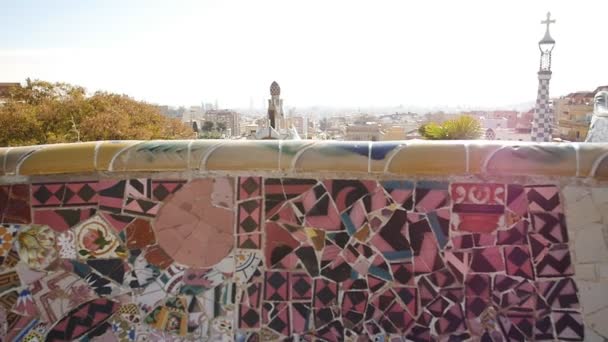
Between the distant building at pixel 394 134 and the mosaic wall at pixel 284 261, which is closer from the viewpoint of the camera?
the mosaic wall at pixel 284 261

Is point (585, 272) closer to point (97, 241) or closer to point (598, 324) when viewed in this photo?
point (598, 324)

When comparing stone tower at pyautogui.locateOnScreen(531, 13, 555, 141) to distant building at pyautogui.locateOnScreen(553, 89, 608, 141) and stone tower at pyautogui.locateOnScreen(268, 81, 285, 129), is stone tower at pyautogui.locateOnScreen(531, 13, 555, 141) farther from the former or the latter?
distant building at pyautogui.locateOnScreen(553, 89, 608, 141)

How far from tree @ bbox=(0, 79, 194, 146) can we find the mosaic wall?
1031cm

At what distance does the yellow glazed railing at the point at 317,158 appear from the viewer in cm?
179

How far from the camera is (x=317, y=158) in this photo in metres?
1.89

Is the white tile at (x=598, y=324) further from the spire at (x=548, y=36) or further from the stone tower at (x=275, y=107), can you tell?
the stone tower at (x=275, y=107)

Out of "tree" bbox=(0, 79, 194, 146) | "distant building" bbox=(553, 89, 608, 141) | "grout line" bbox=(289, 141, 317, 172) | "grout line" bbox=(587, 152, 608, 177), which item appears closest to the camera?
"grout line" bbox=(587, 152, 608, 177)

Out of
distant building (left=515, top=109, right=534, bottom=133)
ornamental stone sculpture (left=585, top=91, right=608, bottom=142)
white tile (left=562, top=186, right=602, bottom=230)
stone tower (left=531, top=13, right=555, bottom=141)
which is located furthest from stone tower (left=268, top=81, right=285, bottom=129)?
distant building (left=515, top=109, right=534, bottom=133)

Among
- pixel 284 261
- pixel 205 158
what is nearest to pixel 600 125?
pixel 284 261

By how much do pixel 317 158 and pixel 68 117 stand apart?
44.6 ft

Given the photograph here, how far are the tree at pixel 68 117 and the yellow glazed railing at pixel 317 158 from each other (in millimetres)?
10338

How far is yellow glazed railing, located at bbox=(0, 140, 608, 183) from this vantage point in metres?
1.79

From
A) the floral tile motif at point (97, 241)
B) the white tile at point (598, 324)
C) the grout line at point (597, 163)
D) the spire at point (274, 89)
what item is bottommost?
the white tile at point (598, 324)

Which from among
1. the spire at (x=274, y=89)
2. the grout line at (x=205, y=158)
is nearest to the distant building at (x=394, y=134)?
the spire at (x=274, y=89)
